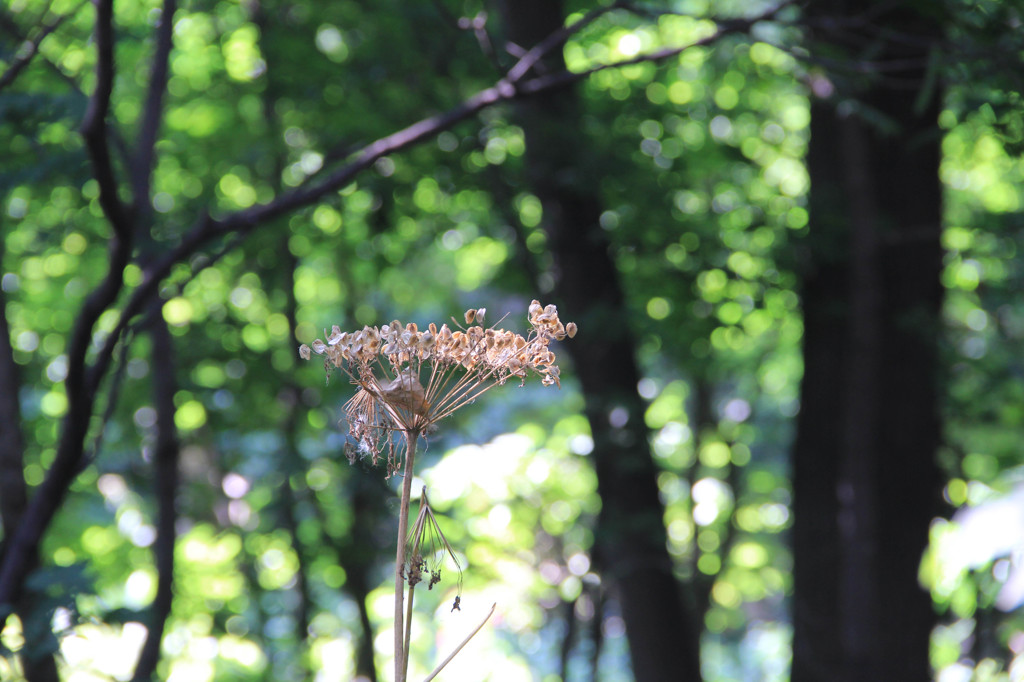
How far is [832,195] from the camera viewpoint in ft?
13.8

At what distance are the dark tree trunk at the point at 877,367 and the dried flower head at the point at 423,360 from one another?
2.91 metres

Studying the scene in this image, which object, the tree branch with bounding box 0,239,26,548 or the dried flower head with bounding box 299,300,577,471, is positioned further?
the tree branch with bounding box 0,239,26,548

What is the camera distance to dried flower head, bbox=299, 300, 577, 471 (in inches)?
42.3

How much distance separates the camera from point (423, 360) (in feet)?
3.69

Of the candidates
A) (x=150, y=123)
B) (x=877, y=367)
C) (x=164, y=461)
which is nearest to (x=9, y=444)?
(x=164, y=461)

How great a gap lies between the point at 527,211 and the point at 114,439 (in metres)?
3.20

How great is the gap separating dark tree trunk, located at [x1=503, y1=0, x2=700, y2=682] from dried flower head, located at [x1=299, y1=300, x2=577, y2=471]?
3051 mm

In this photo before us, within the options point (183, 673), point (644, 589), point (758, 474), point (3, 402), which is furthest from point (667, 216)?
point (183, 673)

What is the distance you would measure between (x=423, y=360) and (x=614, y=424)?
3.22 m

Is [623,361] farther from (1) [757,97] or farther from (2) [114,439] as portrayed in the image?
(2) [114,439]

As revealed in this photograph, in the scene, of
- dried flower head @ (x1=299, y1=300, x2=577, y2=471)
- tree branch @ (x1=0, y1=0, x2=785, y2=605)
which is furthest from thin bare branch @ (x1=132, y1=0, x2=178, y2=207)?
dried flower head @ (x1=299, y1=300, x2=577, y2=471)

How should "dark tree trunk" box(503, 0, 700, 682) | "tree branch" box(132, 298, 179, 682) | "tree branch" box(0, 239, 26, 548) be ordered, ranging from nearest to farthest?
"tree branch" box(0, 239, 26, 548)
"tree branch" box(132, 298, 179, 682)
"dark tree trunk" box(503, 0, 700, 682)

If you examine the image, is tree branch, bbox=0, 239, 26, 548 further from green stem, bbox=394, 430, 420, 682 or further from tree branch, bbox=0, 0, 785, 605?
green stem, bbox=394, 430, 420, 682

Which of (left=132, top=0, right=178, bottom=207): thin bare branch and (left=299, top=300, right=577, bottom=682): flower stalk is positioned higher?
(left=132, top=0, right=178, bottom=207): thin bare branch
